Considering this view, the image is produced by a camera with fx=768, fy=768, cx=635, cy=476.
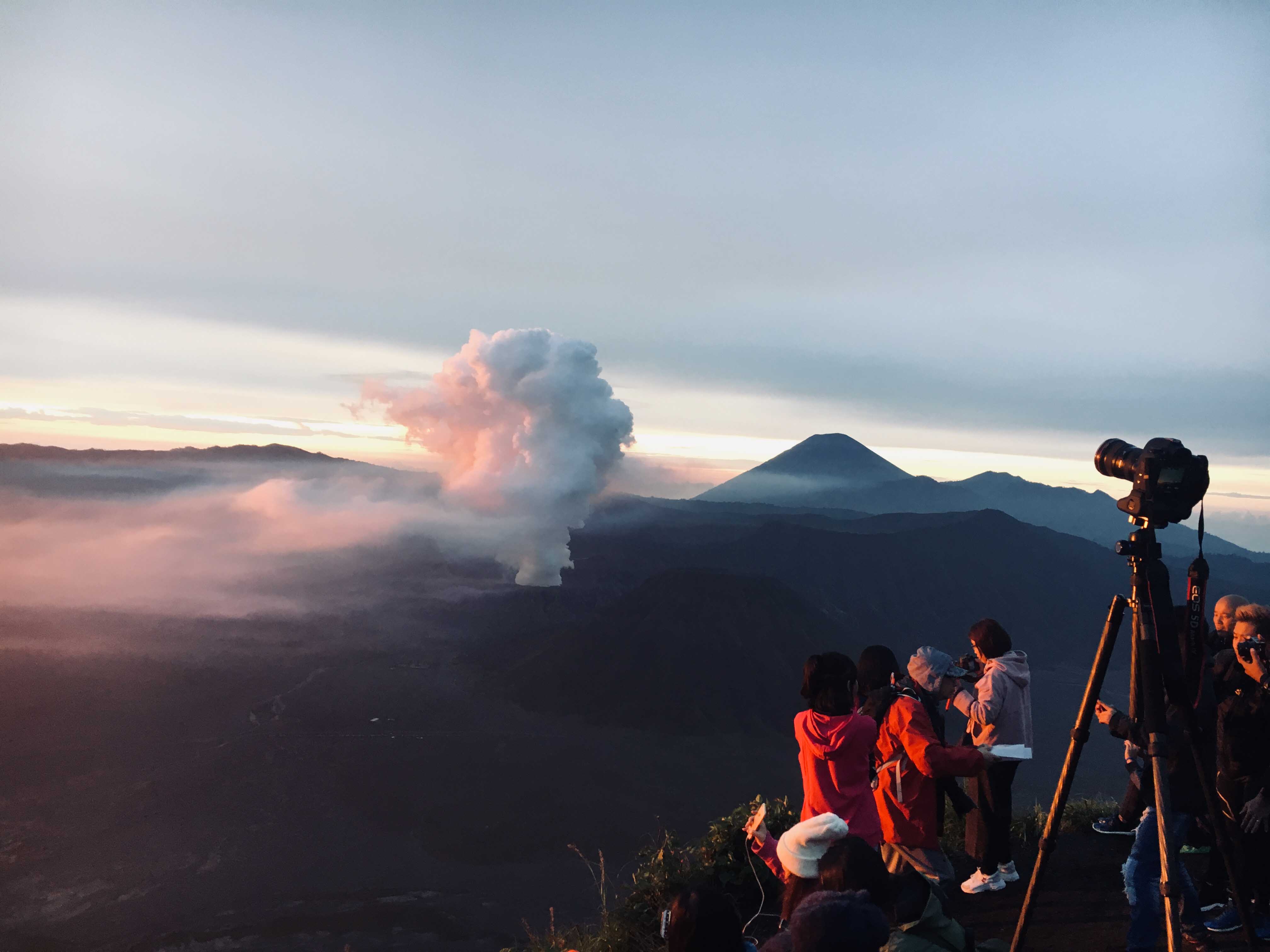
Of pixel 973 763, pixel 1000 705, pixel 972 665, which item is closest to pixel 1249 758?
pixel 1000 705

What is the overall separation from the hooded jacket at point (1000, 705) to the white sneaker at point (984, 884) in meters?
1.13

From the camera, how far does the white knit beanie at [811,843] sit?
304 cm

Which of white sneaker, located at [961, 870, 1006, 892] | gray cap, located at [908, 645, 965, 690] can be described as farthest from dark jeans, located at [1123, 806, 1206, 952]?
white sneaker, located at [961, 870, 1006, 892]

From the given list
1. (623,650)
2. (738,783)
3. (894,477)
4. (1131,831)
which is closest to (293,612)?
(623,650)

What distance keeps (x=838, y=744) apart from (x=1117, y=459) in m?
1.97

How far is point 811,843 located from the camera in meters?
3.07

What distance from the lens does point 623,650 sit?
168ft

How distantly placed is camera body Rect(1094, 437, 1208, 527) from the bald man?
6.15 feet

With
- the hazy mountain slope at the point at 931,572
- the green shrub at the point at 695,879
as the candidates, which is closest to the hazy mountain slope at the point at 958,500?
the hazy mountain slope at the point at 931,572

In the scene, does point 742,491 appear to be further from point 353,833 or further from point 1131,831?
point 1131,831

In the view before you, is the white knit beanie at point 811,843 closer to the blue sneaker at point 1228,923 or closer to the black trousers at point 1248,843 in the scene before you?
the black trousers at point 1248,843

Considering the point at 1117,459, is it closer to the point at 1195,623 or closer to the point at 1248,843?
the point at 1195,623

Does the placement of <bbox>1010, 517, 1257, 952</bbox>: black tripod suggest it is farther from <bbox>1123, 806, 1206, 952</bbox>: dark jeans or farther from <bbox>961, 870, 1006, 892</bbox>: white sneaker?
<bbox>961, 870, 1006, 892</bbox>: white sneaker

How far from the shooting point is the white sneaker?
213 inches
